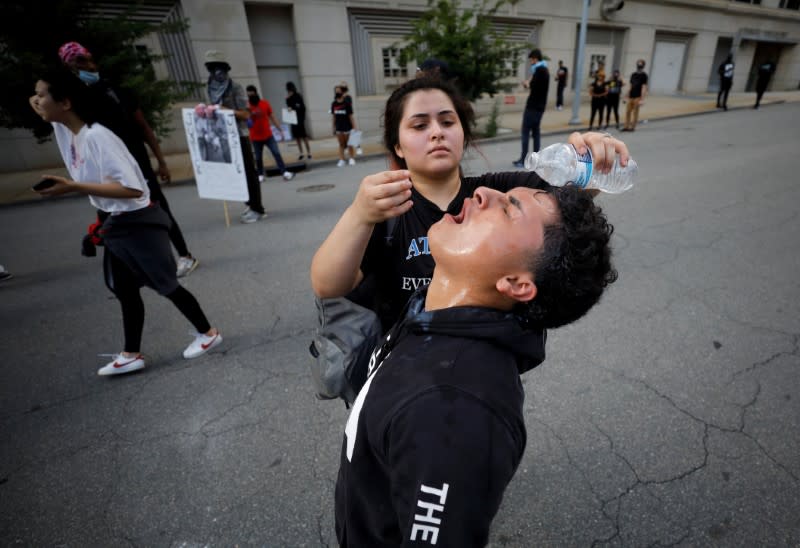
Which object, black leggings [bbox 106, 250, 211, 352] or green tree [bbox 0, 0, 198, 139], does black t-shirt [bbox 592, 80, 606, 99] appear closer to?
green tree [bbox 0, 0, 198, 139]

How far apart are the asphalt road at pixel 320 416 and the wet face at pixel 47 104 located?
1797 mm

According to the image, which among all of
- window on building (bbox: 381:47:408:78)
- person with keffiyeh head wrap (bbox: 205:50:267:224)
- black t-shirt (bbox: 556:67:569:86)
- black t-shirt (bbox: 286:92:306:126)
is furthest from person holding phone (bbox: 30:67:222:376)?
black t-shirt (bbox: 556:67:569:86)

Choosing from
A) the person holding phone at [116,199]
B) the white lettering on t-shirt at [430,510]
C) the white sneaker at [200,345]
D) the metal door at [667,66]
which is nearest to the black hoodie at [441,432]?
the white lettering on t-shirt at [430,510]

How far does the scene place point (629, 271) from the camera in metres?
4.08

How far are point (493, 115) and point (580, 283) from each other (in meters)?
13.2

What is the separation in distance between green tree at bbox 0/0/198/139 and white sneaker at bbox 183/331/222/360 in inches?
275

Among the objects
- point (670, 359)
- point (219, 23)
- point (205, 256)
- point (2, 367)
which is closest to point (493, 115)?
point (219, 23)

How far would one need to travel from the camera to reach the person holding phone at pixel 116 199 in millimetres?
2355

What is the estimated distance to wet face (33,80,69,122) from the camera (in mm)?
2277

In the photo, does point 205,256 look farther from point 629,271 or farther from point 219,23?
point 219,23

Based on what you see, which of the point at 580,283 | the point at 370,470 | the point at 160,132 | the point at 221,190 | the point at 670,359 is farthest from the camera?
the point at 160,132

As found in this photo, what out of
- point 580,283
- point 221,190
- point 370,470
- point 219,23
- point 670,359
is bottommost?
point 670,359

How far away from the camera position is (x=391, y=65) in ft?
50.5

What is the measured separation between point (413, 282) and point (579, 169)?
77 cm
